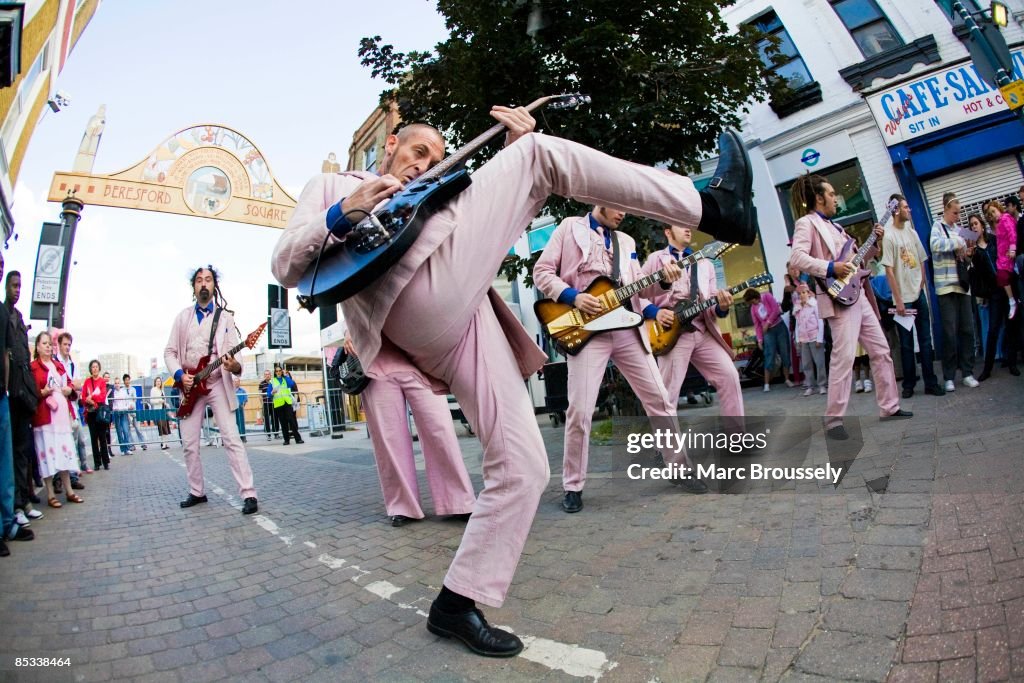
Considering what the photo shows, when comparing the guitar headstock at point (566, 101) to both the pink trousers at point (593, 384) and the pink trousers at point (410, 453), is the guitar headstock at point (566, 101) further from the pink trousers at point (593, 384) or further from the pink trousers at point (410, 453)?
the pink trousers at point (410, 453)

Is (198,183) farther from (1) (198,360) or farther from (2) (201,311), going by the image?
(1) (198,360)

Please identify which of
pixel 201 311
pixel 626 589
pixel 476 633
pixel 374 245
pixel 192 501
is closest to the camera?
pixel 374 245

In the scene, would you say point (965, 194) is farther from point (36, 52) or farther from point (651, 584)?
point (36, 52)

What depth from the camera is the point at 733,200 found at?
1740 millimetres

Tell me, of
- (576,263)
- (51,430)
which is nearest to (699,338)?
(576,263)

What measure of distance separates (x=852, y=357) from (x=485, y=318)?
3.74 meters

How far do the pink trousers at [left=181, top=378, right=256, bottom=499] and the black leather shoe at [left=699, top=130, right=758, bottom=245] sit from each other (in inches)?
184

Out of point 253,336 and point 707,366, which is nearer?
point 707,366

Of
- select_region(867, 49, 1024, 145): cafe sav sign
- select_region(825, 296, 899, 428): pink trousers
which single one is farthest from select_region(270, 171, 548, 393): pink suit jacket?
select_region(867, 49, 1024, 145): cafe sav sign

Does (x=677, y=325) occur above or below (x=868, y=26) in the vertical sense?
below

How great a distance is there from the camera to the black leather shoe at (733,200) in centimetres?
172

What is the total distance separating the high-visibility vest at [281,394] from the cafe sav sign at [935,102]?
14.2 meters

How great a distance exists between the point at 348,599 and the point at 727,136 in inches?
97.9

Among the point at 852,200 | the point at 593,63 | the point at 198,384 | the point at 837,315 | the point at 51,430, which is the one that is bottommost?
the point at 51,430
